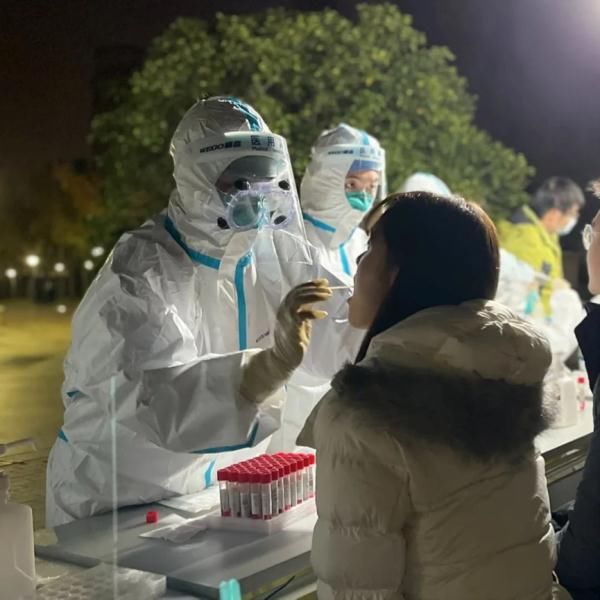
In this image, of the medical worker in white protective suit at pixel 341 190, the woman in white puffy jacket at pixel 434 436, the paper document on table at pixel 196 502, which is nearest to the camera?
the woman in white puffy jacket at pixel 434 436

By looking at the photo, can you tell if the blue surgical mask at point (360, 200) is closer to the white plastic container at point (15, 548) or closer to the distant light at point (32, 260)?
the white plastic container at point (15, 548)

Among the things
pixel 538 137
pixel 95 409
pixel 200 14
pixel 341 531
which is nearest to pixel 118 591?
pixel 341 531

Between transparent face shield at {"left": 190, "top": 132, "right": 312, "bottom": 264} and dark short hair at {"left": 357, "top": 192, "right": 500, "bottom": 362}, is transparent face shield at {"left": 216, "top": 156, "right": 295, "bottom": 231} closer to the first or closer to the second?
transparent face shield at {"left": 190, "top": 132, "right": 312, "bottom": 264}

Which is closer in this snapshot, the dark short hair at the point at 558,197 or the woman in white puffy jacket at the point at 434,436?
the woman in white puffy jacket at the point at 434,436

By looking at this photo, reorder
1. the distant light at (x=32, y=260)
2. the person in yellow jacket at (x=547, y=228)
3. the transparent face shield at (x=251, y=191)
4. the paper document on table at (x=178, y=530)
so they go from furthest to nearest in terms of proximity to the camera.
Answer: the distant light at (x=32, y=260), the person in yellow jacket at (x=547, y=228), the transparent face shield at (x=251, y=191), the paper document on table at (x=178, y=530)

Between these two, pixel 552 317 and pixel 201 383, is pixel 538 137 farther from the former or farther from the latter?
pixel 201 383

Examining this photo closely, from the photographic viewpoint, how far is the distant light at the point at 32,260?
5418mm

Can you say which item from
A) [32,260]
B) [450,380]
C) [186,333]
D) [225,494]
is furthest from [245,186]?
A: [32,260]

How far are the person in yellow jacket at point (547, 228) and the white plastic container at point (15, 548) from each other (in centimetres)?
393

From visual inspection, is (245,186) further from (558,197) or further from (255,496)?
(558,197)

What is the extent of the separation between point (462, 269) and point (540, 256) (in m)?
3.74

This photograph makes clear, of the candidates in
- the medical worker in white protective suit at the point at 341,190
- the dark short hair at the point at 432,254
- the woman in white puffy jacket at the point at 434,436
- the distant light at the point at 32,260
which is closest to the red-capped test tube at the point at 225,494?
the woman in white puffy jacket at the point at 434,436

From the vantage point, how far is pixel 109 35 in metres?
4.80

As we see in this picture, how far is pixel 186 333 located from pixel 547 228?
149 inches
